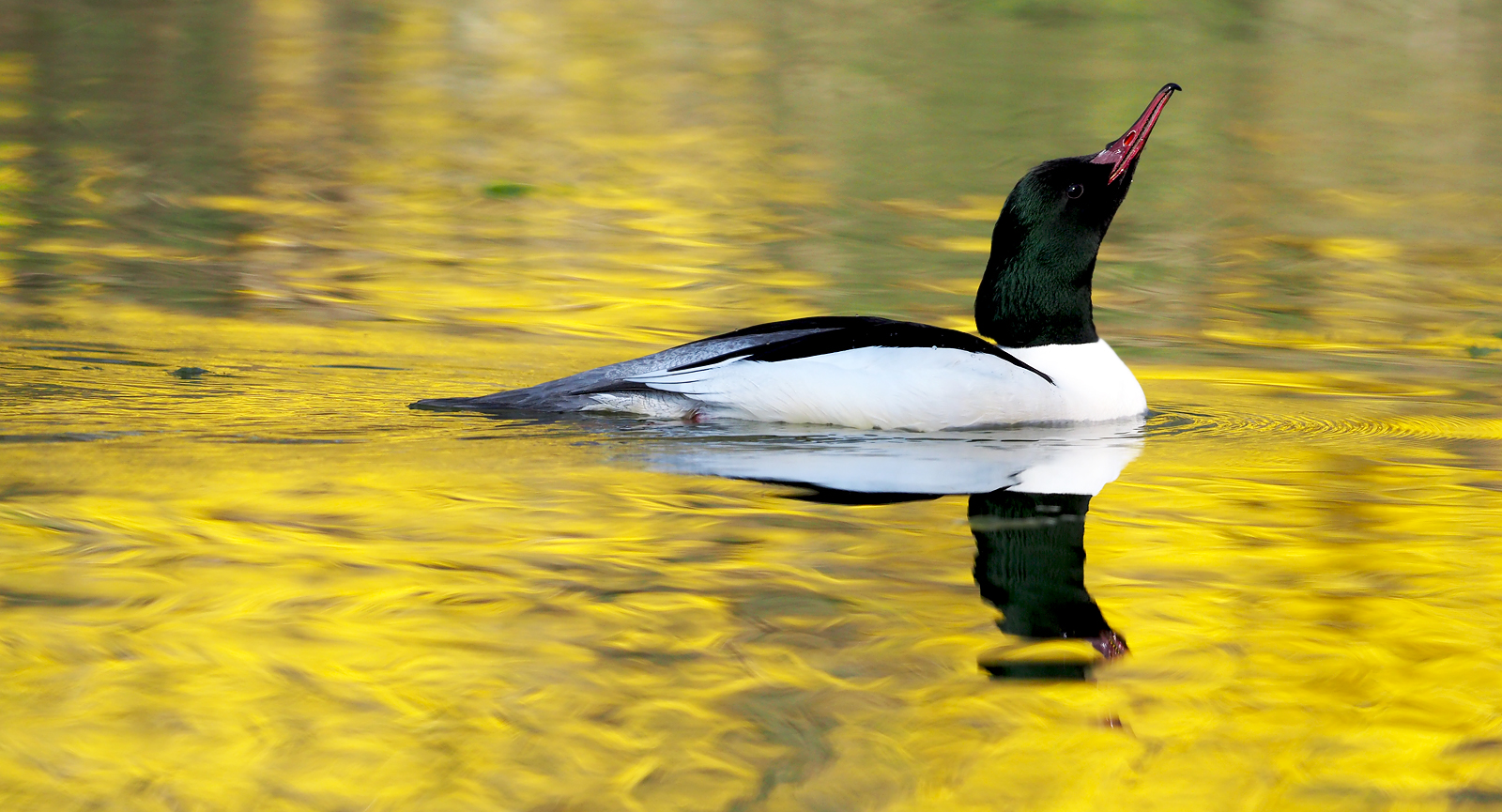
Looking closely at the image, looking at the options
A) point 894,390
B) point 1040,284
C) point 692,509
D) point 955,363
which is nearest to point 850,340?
point 894,390

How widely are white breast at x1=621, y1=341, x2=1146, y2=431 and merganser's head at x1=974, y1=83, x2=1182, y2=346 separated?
0.74 feet

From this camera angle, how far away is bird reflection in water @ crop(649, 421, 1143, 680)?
4.03m

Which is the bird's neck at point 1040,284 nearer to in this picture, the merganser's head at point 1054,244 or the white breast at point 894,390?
the merganser's head at point 1054,244

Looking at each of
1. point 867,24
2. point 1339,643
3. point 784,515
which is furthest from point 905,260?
point 867,24

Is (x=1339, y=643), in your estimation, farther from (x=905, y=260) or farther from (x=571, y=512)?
(x=905, y=260)

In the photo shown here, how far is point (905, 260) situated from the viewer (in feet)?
33.4

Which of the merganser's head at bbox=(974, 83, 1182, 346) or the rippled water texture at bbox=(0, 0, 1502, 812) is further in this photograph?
the merganser's head at bbox=(974, 83, 1182, 346)

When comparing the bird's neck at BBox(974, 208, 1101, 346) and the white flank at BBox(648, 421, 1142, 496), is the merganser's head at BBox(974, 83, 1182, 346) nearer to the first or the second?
the bird's neck at BBox(974, 208, 1101, 346)

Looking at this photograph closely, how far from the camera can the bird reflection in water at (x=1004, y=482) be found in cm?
403

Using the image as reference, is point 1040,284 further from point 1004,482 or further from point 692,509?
point 692,509

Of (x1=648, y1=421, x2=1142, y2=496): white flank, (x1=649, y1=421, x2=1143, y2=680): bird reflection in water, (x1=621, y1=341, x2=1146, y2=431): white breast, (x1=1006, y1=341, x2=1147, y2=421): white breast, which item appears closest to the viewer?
(x1=649, y1=421, x2=1143, y2=680): bird reflection in water

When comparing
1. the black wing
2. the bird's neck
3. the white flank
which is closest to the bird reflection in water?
the white flank

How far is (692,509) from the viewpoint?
4.96 meters

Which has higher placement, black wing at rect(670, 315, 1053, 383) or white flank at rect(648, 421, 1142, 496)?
black wing at rect(670, 315, 1053, 383)
